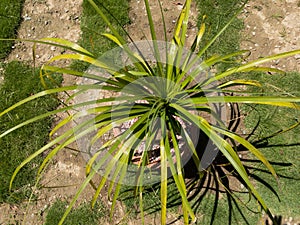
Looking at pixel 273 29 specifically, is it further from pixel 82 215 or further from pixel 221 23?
pixel 82 215

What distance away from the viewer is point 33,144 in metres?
2.99

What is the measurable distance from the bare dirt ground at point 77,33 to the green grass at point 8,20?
0.18 feet

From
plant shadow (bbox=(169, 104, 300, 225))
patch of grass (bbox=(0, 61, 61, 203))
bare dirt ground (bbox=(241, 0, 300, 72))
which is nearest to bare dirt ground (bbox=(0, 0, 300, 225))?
bare dirt ground (bbox=(241, 0, 300, 72))

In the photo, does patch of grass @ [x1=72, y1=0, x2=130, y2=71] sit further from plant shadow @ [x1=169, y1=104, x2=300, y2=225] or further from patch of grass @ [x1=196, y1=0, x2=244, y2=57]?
plant shadow @ [x1=169, y1=104, x2=300, y2=225]

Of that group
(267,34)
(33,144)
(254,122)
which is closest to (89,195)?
(33,144)

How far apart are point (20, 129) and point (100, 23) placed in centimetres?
117

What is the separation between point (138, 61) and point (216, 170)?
103 centimetres

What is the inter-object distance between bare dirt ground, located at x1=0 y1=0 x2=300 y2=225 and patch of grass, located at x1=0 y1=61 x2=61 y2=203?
0.36 ft

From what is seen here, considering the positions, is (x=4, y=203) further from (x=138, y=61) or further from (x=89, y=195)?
(x=138, y=61)

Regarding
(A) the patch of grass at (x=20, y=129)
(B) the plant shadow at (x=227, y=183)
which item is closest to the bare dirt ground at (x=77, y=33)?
(A) the patch of grass at (x=20, y=129)

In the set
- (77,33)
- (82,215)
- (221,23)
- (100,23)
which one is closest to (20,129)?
(82,215)

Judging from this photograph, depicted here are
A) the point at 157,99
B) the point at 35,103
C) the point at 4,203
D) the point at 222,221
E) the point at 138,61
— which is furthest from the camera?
the point at 35,103

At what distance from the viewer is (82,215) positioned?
2746 millimetres

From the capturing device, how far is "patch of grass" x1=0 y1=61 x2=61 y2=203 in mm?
2875
